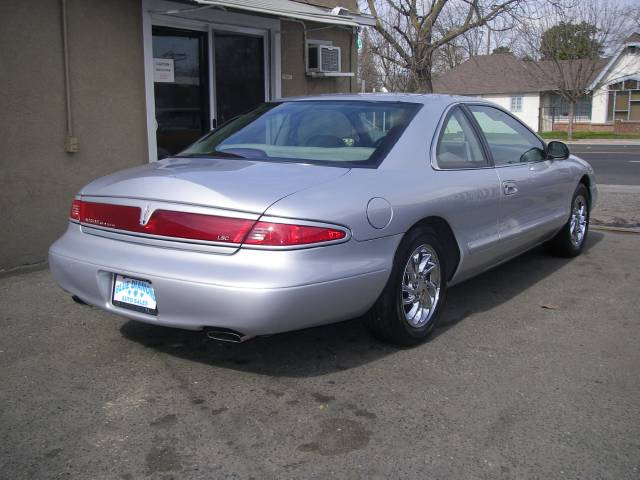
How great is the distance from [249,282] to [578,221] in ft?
14.3

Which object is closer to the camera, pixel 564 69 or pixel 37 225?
pixel 37 225

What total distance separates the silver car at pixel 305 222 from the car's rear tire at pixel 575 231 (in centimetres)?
146

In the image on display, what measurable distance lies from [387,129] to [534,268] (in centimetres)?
A: 262

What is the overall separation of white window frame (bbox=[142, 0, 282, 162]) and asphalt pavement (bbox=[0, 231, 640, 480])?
2.89 meters

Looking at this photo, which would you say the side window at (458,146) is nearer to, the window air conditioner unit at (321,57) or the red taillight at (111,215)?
the red taillight at (111,215)

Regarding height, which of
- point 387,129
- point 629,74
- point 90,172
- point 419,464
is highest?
point 629,74

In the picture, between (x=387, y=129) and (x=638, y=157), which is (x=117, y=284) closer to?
(x=387, y=129)

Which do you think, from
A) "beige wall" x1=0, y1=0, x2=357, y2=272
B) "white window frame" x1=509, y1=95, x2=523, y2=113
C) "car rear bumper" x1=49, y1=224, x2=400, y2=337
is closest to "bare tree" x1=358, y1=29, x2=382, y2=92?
"beige wall" x1=0, y1=0, x2=357, y2=272

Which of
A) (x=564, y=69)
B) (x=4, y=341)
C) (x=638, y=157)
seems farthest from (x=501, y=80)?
(x=4, y=341)

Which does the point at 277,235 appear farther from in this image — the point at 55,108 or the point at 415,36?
the point at 415,36

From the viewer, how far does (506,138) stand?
18.0 feet

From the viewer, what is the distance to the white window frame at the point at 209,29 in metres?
7.08

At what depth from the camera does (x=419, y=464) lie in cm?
286

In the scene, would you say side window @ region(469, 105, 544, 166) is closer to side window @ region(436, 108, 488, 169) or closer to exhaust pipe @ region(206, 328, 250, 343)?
side window @ region(436, 108, 488, 169)
